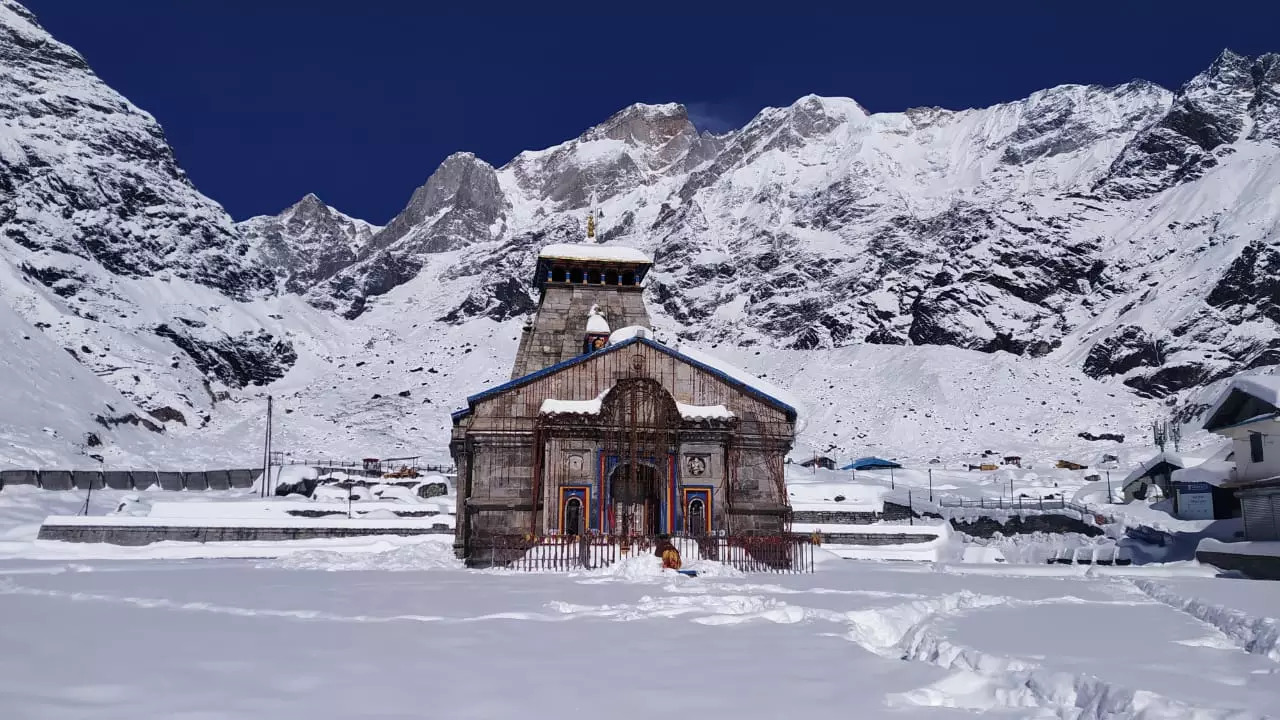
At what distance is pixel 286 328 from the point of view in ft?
486

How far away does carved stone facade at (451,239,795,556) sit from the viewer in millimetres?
29594

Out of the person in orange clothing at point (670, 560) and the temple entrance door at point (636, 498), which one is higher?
the temple entrance door at point (636, 498)

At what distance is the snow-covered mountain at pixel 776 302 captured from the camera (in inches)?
3893

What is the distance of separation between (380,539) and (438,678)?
29.7m

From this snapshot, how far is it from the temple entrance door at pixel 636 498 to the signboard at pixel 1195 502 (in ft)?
105

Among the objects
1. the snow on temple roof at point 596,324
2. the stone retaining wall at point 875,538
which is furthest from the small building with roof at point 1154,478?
the snow on temple roof at point 596,324

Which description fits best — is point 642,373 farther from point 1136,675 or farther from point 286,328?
point 286,328

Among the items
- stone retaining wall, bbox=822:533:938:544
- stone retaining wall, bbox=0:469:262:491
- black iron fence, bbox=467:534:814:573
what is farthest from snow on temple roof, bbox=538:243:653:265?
stone retaining wall, bbox=0:469:262:491

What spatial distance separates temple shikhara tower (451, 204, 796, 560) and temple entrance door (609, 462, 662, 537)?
0.03m

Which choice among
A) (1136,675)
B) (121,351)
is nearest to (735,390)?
(1136,675)

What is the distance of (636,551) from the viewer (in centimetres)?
2505

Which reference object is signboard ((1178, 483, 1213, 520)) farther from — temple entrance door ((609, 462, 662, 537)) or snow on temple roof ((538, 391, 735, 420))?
temple entrance door ((609, 462, 662, 537))

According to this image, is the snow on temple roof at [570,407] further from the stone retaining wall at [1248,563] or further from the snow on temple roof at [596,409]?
the stone retaining wall at [1248,563]

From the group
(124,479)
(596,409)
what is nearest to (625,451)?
(596,409)
